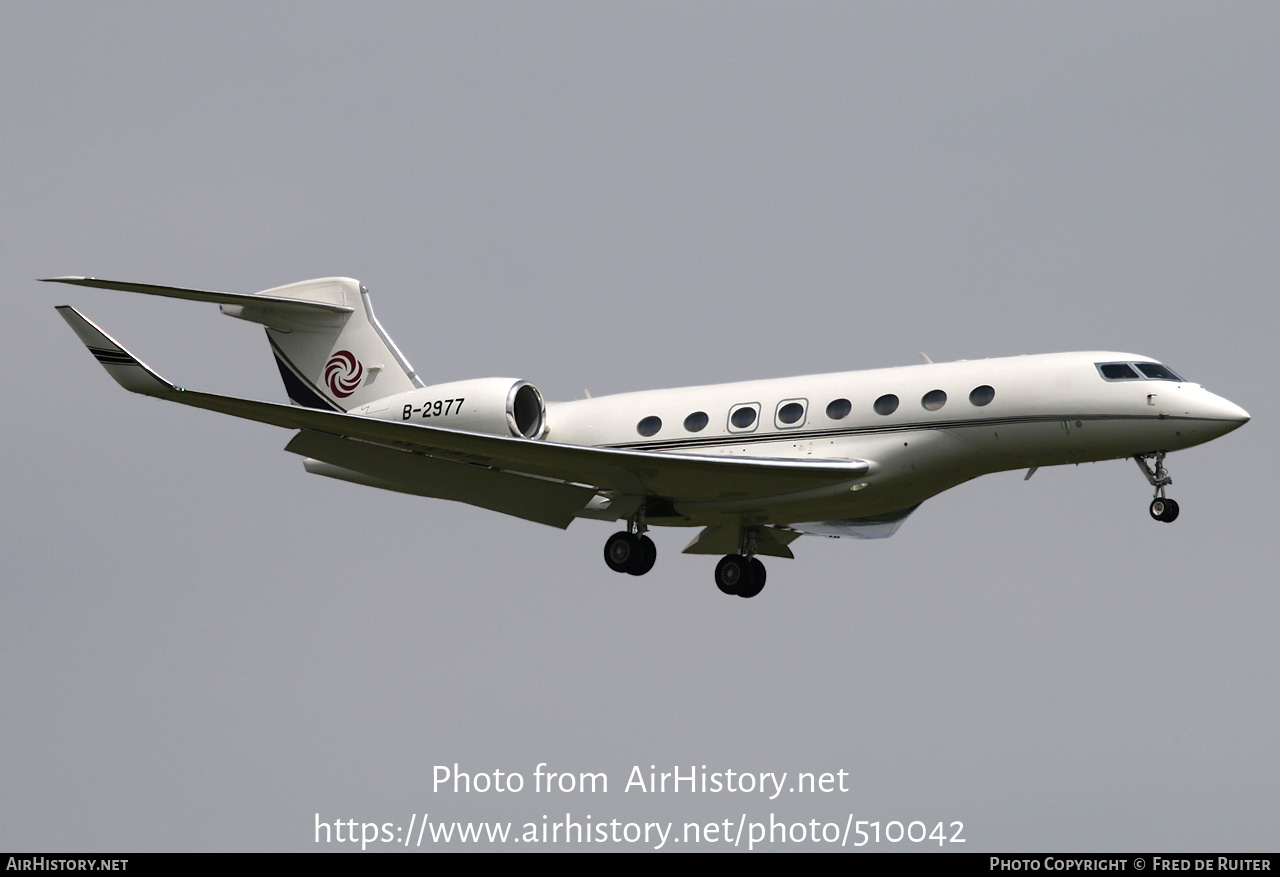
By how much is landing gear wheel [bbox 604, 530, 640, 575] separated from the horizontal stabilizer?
265 inches

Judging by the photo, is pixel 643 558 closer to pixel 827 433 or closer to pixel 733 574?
pixel 733 574

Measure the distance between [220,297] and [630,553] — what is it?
25.9 ft

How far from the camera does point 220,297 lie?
25609 mm

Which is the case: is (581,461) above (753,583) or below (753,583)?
above

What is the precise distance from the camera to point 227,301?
2608cm

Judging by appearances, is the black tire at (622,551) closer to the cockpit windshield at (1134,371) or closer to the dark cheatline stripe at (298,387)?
the dark cheatline stripe at (298,387)

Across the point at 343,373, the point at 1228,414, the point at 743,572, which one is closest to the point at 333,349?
the point at 343,373

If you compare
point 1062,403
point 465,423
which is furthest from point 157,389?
point 1062,403

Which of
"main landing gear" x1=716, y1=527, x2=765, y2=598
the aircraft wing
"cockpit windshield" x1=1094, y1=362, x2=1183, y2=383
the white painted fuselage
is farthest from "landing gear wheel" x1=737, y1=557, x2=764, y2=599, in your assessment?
"cockpit windshield" x1=1094, y1=362, x2=1183, y2=383

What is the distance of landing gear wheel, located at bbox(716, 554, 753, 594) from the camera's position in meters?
24.9

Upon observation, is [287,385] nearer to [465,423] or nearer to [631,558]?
[465,423]

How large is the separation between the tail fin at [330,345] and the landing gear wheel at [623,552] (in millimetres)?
4946

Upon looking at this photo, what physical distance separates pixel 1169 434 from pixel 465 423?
995 centimetres

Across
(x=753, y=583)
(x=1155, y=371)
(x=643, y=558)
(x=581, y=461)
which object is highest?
(x=1155, y=371)
